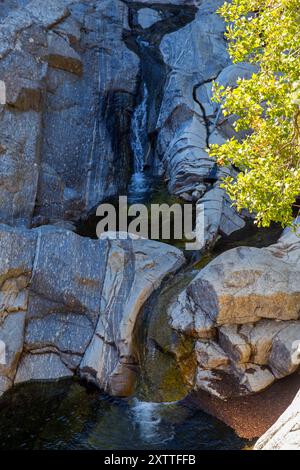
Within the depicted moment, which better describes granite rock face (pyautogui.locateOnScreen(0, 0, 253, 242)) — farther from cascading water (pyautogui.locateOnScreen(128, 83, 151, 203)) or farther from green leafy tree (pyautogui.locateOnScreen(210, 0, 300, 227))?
green leafy tree (pyautogui.locateOnScreen(210, 0, 300, 227))

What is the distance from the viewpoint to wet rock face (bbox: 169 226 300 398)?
12.4m

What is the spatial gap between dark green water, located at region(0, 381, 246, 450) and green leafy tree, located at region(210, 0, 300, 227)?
5.17 metres

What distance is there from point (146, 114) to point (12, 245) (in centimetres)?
1280

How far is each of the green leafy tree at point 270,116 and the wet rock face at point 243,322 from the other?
7.35ft

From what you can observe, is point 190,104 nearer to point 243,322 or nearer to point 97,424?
point 243,322

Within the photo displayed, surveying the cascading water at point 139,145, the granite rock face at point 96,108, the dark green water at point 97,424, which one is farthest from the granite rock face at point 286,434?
the cascading water at point 139,145

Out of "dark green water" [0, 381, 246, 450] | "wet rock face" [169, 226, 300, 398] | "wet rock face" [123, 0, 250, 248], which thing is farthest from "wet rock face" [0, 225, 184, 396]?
"wet rock face" [123, 0, 250, 248]

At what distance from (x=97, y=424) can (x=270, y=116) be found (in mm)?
8555

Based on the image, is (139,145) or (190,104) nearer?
(190,104)

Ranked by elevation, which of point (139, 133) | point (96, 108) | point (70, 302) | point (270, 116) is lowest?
point (70, 302)

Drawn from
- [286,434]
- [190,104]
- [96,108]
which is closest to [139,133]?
[96,108]

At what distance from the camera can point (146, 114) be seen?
25.1 metres

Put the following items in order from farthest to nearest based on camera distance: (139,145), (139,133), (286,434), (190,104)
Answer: (139,133) < (139,145) < (190,104) < (286,434)

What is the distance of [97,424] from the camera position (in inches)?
480
